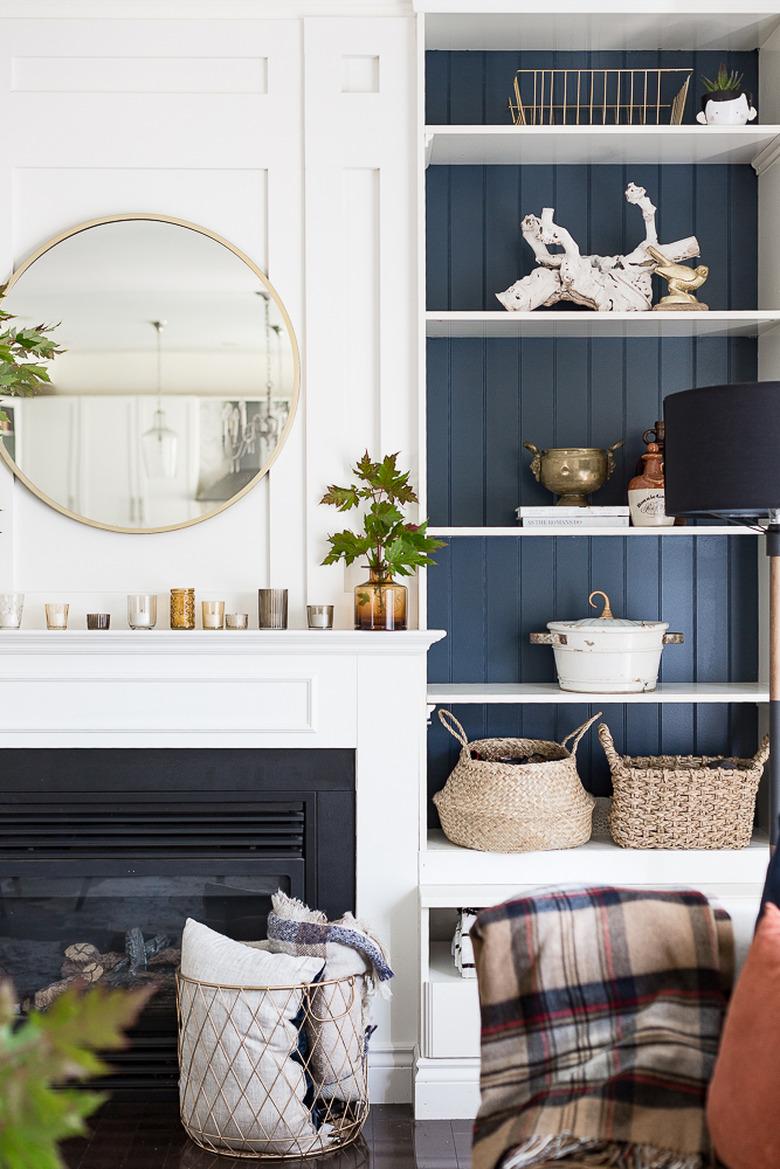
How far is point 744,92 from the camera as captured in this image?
305 cm

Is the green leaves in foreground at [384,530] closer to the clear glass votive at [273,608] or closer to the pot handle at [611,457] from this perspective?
the clear glass votive at [273,608]

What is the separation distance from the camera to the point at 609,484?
3078 mm

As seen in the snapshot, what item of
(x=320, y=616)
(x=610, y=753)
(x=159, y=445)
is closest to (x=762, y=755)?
(x=610, y=753)

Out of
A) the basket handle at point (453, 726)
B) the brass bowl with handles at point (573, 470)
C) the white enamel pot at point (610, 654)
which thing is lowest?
the basket handle at point (453, 726)

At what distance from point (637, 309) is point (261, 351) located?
99 centimetres

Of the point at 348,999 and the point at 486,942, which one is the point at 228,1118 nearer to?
the point at 348,999

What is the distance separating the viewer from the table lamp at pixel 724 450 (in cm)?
213

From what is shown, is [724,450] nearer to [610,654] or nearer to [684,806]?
[610,654]

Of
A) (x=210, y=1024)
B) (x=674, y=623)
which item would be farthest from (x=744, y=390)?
(x=210, y=1024)

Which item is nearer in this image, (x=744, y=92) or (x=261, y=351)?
(x=261, y=351)

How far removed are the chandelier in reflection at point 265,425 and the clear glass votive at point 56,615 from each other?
55 cm

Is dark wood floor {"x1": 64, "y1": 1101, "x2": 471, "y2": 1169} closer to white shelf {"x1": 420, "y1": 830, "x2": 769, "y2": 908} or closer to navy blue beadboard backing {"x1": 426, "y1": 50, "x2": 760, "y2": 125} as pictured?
white shelf {"x1": 420, "y1": 830, "x2": 769, "y2": 908}

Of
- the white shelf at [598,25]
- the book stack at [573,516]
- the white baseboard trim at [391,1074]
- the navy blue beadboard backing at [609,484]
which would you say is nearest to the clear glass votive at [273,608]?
the navy blue beadboard backing at [609,484]

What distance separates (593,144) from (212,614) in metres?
1.59
